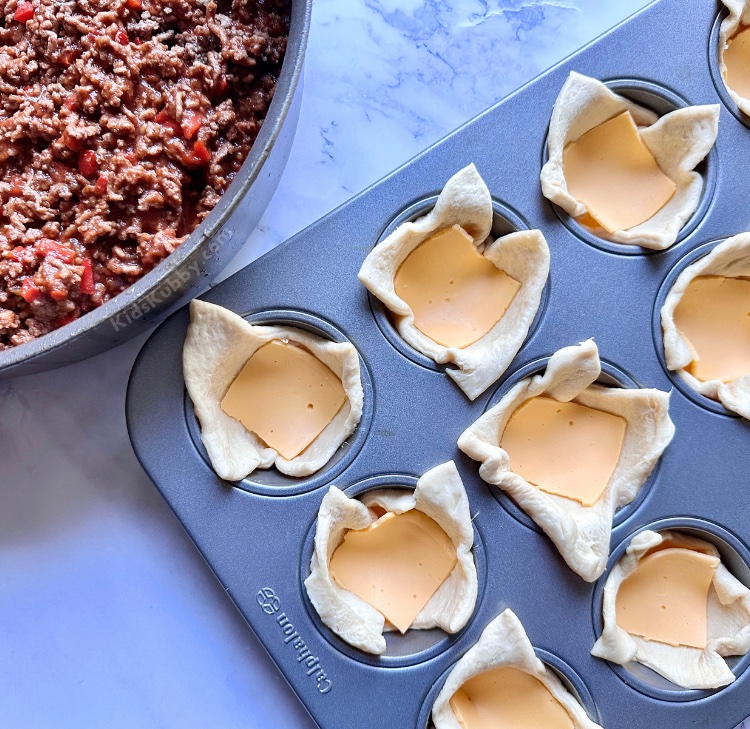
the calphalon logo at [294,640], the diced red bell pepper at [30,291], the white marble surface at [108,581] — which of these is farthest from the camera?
the white marble surface at [108,581]

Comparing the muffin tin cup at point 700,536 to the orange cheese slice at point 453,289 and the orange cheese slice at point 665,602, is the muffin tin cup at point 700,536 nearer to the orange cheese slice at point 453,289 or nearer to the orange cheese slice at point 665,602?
the orange cheese slice at point 665,602

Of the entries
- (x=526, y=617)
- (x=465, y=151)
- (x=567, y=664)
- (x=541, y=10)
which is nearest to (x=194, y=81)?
(x=465, y=151)

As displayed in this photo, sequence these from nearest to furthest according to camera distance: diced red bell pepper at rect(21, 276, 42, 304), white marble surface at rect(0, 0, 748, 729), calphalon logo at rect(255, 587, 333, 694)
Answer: diced red bell pepper at rect(21, 276, 42, 304) < calphalon logo at rect(255, 587, 333, 694) < white marble surface at rect(0, 0, 748, 729)

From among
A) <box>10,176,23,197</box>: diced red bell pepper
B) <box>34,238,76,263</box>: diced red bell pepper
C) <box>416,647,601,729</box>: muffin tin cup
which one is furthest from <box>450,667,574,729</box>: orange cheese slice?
<box>10,176,23,197</box>: diced red bell pepper

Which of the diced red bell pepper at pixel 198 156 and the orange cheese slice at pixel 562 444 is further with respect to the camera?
the orange cheese slice at pixel 562 444

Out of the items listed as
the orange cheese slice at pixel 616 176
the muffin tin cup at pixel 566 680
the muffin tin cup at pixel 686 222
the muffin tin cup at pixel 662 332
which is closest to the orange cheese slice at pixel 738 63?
the muffin tin cup at pixel 686 222

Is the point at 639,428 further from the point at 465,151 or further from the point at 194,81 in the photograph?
the point at 194,81

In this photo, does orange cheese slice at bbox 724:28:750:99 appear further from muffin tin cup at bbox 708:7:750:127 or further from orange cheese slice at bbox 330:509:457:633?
orange cheese slice at bbox 330:509:457:633
